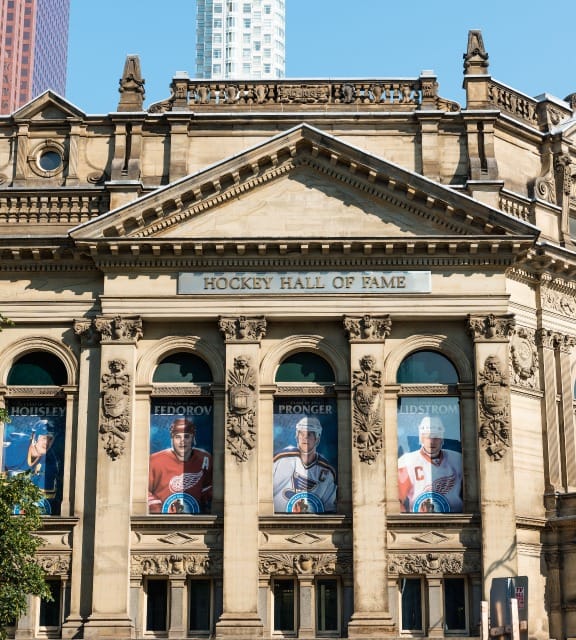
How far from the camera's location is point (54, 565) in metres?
40.4

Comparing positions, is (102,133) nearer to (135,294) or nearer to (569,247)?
(135,294)

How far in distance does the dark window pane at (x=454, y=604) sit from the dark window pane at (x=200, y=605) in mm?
7567

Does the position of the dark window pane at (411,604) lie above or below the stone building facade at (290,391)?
below

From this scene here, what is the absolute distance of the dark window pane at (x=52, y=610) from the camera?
40531mm

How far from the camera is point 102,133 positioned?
45.4 m

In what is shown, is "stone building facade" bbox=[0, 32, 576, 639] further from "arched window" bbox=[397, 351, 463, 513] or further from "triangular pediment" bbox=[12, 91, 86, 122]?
"triangular pediment" bbox=[12, 91, 86, 122]

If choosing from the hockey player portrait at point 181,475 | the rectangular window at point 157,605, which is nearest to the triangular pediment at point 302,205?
the hockey player portrait at point 181,475

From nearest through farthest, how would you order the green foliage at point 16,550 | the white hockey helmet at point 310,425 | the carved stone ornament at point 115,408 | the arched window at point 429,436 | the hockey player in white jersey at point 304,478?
1. the green foliage at point 16,550
2. the carved stone ornament at point 115,408
3. the hockey player in white jersey at point 304,478
4. the arched window at point 429,436
5. the white hockey helmet at point 310,425

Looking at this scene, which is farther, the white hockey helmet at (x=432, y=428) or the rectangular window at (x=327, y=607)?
the white hockey helmet at (x=432, y=428)

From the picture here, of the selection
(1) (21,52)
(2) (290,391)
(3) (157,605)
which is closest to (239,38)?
(1) (21,52)

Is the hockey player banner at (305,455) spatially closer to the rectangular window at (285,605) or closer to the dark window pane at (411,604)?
the rectangular window at (285,605)

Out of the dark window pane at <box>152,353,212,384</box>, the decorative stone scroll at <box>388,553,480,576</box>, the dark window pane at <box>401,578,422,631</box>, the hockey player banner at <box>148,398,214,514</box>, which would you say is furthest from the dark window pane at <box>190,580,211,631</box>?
the dark window pane at <box>152,353,212,384</box>

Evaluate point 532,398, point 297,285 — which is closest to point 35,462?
point 297,285

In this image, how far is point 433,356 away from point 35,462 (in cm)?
1373
